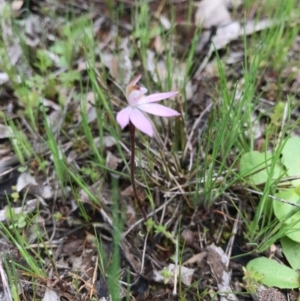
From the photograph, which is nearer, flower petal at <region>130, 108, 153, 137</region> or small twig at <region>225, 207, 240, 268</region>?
flower petal at <region>130, 108, 153, 137</region>

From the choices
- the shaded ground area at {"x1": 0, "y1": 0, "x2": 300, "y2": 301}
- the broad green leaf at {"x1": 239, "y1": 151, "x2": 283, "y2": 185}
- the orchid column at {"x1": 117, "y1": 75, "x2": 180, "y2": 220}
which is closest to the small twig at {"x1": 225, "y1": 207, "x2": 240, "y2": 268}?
the shaded ground area at {"x1": 0, "y1": 0, "x2": 300, "y2": 301}

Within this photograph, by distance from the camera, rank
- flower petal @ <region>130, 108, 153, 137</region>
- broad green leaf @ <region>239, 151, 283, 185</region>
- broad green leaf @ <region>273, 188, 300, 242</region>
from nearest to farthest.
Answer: flower petal @ <region>130, 108, 153, 137</region>, broad green leaf @ <region>273, 188, 300, 242</region>, broad green leaf @ <region>239, 151, 283, 185</region>

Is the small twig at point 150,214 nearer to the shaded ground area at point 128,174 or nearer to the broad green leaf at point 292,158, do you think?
the shaded ground area at point 128,174

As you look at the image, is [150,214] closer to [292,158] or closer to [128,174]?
[128,174]

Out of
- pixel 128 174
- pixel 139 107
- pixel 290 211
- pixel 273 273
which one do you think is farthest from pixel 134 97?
pixel 273 273

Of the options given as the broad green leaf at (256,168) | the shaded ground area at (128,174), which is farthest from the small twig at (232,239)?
the broad green leaf at (256,168)

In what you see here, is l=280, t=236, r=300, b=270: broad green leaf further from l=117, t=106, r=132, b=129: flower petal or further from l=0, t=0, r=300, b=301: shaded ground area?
l=117, t=106, r=132, b=129: flower petal
